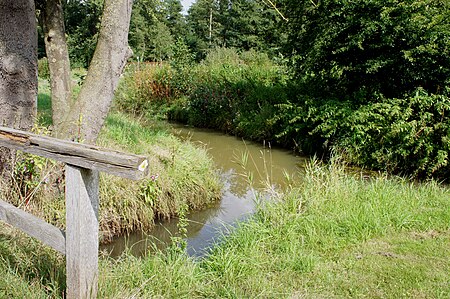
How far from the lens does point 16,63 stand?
14.3ft

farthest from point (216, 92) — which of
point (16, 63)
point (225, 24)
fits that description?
point (225, 24)

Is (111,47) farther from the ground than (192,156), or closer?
farther from the ground

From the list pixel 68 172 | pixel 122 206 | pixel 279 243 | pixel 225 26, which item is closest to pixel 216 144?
pixel 122 206

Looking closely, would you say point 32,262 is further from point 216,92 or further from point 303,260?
point 216,92

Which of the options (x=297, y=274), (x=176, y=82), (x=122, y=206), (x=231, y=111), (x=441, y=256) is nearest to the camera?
(x=297, y=274)

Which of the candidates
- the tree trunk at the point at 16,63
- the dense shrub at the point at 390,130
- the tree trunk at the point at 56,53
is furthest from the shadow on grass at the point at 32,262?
the dense shrub at the point at 390,130

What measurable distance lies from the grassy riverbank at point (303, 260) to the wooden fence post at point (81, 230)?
309 millimetres

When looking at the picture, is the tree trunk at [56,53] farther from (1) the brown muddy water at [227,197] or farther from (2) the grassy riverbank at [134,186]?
(1) the brown muddy water at [227,197]

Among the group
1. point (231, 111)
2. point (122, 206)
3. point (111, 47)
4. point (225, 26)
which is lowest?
point (122, 206)

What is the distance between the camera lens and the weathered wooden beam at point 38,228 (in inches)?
94.2

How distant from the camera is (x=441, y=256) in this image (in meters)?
3.81

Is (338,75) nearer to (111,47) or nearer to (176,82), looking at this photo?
(111,47)

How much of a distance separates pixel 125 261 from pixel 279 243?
5.01 ft

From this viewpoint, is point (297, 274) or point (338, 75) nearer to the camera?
point (297, 274)
